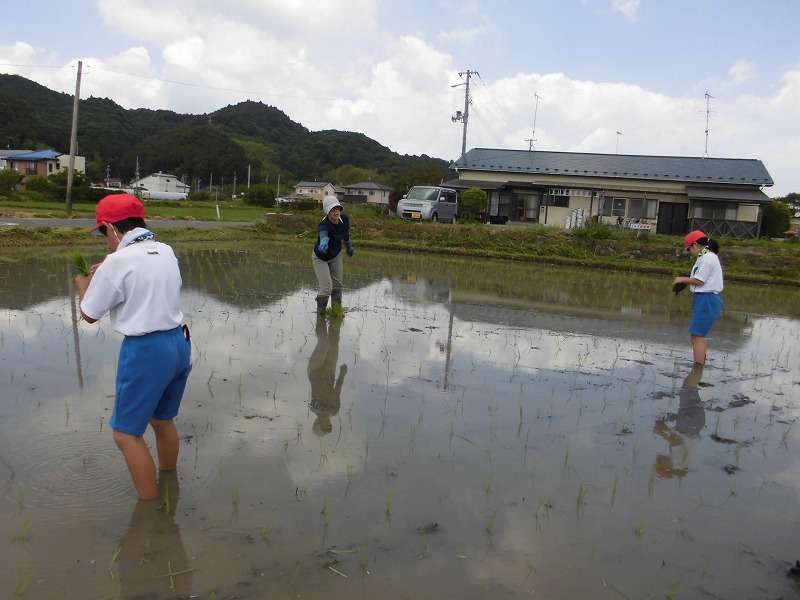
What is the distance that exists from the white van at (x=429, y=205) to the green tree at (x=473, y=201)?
0.52 m

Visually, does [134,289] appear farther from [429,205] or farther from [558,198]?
[558,198]

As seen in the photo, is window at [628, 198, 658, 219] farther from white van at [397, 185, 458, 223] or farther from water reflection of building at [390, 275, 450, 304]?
water reflection of building at [390, 275, 450, 304]

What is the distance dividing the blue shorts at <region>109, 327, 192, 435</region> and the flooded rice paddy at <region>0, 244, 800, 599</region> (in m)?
0.44

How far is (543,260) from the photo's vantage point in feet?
57.9

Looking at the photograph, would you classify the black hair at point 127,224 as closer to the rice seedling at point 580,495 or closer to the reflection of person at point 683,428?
the rice seedling at point 580,495

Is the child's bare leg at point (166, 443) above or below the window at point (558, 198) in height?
below

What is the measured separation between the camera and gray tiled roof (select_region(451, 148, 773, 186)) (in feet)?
94.5

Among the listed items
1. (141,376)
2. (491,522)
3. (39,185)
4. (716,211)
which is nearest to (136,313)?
(141,376)

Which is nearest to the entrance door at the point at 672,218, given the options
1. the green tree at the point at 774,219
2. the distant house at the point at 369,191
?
the green tree at the point at 774,219

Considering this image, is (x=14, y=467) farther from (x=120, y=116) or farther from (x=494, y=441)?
(x=120, y=116)

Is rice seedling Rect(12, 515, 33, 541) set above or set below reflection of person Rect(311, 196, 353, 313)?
below

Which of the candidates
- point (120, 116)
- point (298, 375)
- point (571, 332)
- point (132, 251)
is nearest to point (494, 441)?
point (298, 375)

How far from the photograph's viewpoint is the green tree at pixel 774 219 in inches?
1101

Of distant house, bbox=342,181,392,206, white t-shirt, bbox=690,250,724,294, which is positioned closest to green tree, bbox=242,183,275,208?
distant house, bbox=342,181,392,206
